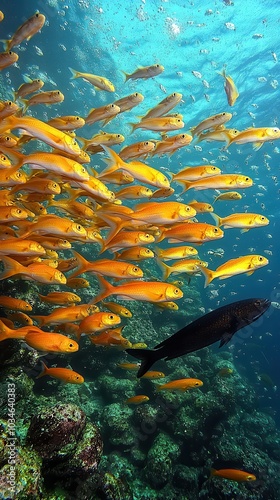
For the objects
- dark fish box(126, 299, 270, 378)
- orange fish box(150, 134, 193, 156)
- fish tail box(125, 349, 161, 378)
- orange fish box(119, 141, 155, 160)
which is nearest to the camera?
dark fish box(126, 299, 270, 378)

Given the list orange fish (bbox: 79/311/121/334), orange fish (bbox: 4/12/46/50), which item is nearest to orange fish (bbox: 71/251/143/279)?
orange fish (bbox: 79/311/121/334)

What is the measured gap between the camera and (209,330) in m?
2.22

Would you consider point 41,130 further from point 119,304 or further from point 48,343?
point 119,304

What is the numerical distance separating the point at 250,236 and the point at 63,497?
62088mm

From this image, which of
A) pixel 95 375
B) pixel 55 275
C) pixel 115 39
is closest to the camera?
pixel 55 275

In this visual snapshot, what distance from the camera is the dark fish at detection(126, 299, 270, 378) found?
220 centimetres

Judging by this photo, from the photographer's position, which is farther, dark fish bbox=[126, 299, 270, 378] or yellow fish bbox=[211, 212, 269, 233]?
yellow fish bbox=[211, 212, 269, 233]

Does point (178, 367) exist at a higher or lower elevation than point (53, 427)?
lower

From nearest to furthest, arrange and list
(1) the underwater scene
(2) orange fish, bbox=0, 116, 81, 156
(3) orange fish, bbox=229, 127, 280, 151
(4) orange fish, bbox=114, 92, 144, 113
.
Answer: (2) orange fish, bbox=0, 116, 81, 156 < (1) the underwater scene < (3) orange fish, bbox=229, 127, 280, 151 < (4) orange fish, bbox=114, 92, 144, 113

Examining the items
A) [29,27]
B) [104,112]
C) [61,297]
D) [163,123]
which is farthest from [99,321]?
[29,27]

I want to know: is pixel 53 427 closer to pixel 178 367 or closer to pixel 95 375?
pixel 95 375

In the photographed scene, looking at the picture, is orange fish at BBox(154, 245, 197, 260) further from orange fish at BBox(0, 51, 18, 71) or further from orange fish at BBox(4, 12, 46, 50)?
orange fish at BBox(4, 12, 46, 50)

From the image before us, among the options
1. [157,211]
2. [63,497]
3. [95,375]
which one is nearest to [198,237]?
[157,211]

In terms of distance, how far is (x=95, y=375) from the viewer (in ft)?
34.0
